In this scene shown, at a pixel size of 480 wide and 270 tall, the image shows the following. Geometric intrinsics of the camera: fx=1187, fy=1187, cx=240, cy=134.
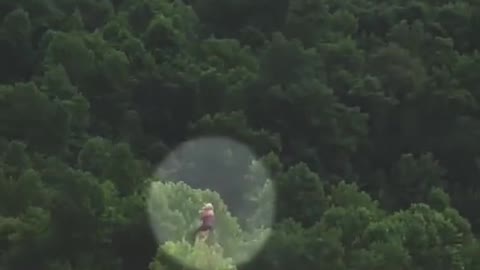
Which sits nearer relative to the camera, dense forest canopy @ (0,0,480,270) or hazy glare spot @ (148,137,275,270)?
hazy glare spot @ (148,137,275,270)

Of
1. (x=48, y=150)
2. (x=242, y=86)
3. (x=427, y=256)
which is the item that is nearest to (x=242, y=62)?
(x=242, y=86)

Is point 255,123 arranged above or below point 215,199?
below

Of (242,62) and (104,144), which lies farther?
(242,62)

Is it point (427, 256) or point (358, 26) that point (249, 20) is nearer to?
point (358, 26)

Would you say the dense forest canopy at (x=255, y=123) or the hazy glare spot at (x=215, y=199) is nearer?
the hazy glare spot at (x=215, y=199)
